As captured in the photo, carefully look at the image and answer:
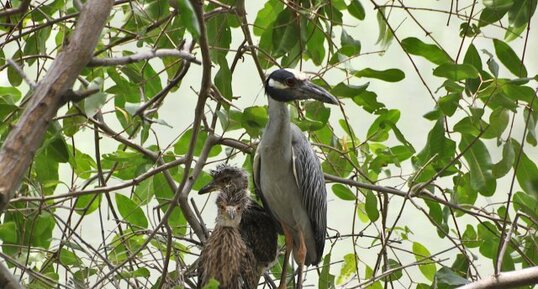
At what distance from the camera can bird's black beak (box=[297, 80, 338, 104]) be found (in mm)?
2470

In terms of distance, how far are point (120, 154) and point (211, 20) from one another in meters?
0.43

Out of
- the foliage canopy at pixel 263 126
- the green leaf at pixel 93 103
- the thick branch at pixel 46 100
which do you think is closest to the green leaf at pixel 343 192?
the foliage canopy at pixel 263 126

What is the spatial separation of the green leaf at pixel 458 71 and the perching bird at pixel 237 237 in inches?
29.4

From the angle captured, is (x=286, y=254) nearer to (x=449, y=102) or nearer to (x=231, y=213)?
(x=231, y=213)

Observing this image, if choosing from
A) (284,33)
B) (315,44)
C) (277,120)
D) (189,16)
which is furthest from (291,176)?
(189,16)

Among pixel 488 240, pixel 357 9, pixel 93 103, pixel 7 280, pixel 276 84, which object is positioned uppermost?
pixel 357 9

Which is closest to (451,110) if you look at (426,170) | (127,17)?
(426,170)

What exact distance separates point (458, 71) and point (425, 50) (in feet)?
0.63

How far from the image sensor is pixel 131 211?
2613 millimetres

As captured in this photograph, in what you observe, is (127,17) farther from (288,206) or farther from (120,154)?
(288,206)

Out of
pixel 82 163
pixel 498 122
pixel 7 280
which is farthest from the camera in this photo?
pixel 82 163

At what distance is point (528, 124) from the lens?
7.50ft

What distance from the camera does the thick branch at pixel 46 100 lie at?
4.40 ft

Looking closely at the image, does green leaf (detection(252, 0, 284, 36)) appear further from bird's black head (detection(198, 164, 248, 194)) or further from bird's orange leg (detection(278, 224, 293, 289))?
bird's orange leg (detection(278, 224, 293, 289))
